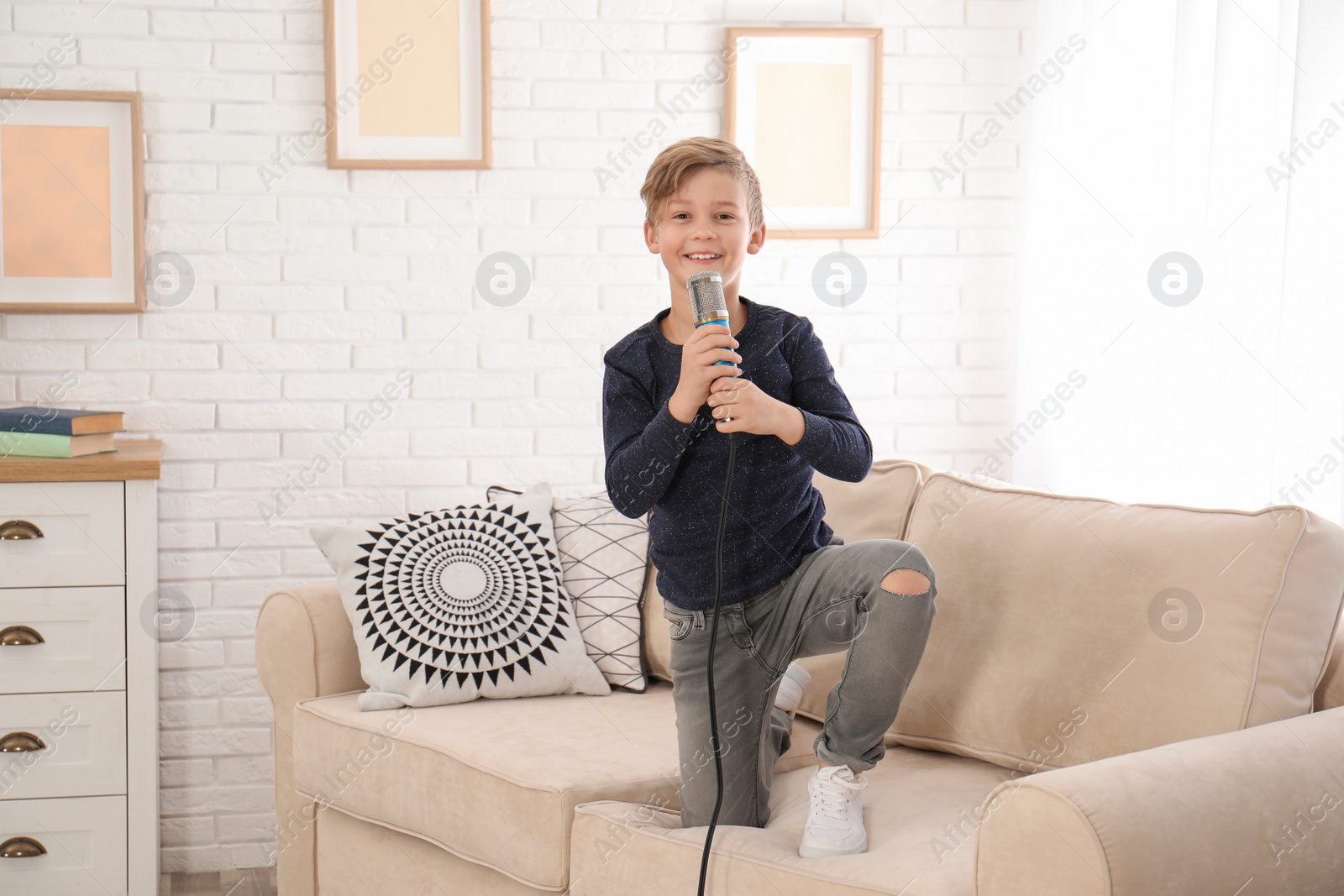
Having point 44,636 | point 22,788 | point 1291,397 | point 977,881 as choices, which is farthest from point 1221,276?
point 22,788

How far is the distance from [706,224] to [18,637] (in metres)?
1.60

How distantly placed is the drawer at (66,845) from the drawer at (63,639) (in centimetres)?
20

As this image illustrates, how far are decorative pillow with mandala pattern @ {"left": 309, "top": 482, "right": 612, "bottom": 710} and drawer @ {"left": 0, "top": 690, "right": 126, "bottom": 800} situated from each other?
0.58 metres

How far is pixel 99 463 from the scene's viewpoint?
2.20m

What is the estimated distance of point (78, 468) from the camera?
2186 mm

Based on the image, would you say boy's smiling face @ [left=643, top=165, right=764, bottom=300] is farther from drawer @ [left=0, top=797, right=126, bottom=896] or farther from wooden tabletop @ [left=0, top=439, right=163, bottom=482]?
drawer @ [left=0, top=797, right=126, bottom=896]

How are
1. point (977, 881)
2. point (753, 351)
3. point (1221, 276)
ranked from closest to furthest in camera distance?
point (977, 881) < point (753, 351) < point (1221, 276)

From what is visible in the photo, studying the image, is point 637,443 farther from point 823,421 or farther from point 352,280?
point 352,280

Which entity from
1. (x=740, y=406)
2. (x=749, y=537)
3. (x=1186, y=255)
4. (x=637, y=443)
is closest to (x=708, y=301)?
(x=740, y=406)

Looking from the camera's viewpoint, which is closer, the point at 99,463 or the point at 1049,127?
the point at 99,463

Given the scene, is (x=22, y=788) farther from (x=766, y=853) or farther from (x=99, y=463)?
(x=766, y=853)

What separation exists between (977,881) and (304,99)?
217 cm

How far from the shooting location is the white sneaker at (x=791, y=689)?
→ 1829mm

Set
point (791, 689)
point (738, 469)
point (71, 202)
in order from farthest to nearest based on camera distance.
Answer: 1. point (71, 202)
2. point (791, 689)
3. point (738, 469)
